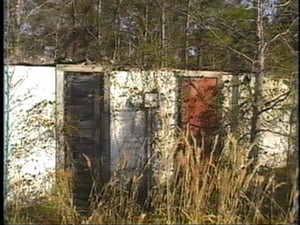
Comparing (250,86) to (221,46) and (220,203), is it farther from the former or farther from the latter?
(220,203)

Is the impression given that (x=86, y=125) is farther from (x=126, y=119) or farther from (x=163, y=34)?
(x=163, y=34)

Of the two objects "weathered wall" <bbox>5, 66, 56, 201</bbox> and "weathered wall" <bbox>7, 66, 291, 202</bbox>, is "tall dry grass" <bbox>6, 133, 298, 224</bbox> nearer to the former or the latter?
"weathered wall" <bbox>7, 66, 291, 202</bbox>

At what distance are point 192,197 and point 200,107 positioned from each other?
89cm

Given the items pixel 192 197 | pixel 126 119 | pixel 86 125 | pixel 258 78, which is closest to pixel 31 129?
pixel 86 125

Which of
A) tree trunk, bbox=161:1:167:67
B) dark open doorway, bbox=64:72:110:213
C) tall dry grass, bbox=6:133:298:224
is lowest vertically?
tall dry grass, bbox=6:133:298:224

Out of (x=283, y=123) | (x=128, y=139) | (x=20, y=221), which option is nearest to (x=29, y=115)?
(x=128, y=139)

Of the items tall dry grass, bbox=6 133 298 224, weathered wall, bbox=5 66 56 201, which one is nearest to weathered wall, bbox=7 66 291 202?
weathered wall, bbox=5 66 56 201

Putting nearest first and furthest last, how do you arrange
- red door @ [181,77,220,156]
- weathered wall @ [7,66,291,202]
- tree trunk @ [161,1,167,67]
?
weathered wall @ [7,66,291,202] < red door @ [181,77,220,156] < tree trunk @ [161,1,167,67]

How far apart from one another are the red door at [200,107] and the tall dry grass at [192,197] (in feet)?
0.95

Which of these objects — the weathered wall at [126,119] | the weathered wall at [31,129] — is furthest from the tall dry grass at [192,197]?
the weathered wall at [31,129]

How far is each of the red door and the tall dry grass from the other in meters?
0.29

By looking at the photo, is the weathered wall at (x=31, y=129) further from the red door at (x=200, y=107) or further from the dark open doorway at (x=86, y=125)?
the red door at (x=200, y=107)

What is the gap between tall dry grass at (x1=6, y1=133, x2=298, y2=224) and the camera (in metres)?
2.91

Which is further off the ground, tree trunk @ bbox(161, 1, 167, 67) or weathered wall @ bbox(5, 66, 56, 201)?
tree trunk @ bbox(161, 1, 167, 67)
